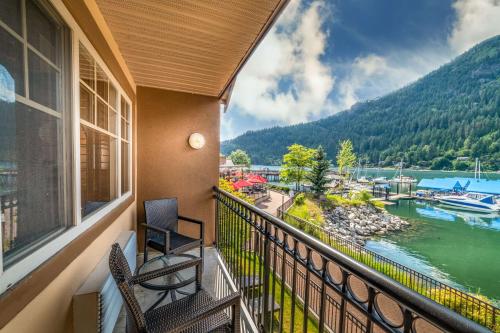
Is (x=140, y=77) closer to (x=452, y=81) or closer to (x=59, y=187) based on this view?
(x=59, y=187)

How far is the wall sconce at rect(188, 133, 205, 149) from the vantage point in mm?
3648

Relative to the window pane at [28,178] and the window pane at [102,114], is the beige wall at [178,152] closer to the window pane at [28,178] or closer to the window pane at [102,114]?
the window pane at [102,114]

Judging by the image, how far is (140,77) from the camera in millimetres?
3078

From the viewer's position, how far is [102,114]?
6.54 ft

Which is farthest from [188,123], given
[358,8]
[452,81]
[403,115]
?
[452,81]

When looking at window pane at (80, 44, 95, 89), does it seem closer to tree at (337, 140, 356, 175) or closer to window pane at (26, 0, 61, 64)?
window pane at (26, 0, 61, 64)

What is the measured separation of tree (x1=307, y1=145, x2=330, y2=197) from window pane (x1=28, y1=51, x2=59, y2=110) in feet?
78.3

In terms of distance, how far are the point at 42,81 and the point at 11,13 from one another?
0.94ft

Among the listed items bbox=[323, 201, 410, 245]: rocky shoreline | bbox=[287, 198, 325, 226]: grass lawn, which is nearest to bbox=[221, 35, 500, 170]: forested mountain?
bbox=[323, 201, 410, 245]: rocky shoreline

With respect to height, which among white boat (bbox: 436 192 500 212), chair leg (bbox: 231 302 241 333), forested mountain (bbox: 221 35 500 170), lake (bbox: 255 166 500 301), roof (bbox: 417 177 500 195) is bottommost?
lake (bbox: 255 166 500 301)

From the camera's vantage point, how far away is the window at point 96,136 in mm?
1550

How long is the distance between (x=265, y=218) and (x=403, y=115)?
71360 mm

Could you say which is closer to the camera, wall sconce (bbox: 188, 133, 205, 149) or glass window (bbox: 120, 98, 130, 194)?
glass window (bbox: 120, 98, 130, 194)

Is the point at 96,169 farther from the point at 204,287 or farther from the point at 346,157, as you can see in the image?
the point at 346,157
